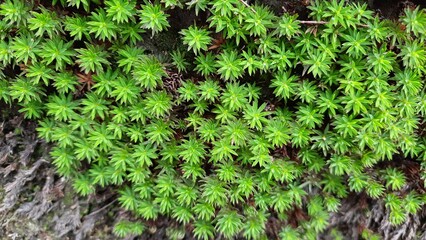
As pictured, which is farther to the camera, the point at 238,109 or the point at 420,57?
the point at 238,109

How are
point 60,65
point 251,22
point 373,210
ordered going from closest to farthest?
point 251,22 < point 60,65 < point 373,210

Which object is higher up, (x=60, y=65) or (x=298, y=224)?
(x=60, y=65)

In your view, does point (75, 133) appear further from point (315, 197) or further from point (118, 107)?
point (315, 197)

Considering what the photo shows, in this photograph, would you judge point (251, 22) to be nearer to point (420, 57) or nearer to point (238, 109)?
point (238, 109)

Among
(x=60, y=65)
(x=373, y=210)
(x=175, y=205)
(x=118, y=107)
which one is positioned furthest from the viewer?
(x=373, y=210)

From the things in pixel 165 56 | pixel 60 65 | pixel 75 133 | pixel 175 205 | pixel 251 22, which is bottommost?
pixel 175 205

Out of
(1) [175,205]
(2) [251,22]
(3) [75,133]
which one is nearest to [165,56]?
(2) [251,22]
